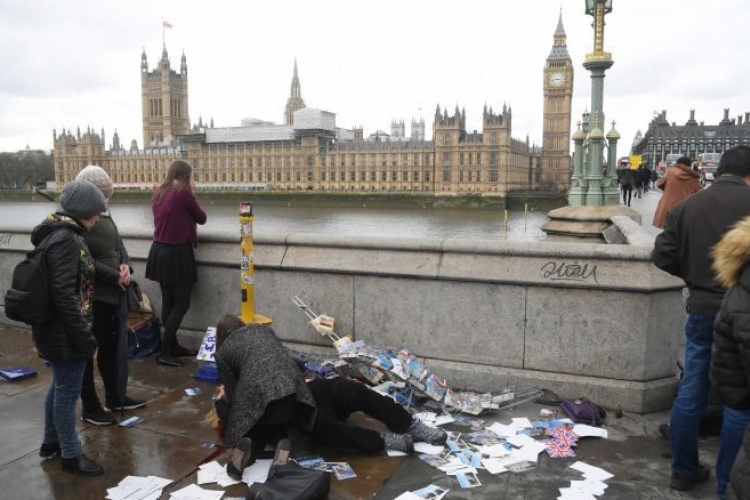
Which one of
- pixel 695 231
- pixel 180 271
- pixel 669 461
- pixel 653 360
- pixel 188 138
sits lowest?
pixel 669 461

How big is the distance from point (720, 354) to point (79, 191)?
3.21 m

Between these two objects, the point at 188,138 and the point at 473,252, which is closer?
the point at 473,252

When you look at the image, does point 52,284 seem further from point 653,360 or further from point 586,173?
point 586,173

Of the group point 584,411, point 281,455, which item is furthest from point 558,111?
point 281,455

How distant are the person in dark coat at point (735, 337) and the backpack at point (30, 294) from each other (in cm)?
308

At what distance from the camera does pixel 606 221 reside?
13320 millimetres

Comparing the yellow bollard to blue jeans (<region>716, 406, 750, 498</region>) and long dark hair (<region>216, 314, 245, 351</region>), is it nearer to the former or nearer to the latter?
long dark hair (<region>216, 314, 245, 351</region>)

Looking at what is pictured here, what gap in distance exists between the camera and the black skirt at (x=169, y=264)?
5254mm

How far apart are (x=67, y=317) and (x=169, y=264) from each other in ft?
6.68

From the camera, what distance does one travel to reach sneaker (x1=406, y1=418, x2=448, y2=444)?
12.1ft

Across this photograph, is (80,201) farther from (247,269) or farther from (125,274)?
(247,269)

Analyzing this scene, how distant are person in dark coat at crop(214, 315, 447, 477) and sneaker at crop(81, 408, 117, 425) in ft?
2.99

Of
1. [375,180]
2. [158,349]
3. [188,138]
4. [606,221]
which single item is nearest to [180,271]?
[158,349]

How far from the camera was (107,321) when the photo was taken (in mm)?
4223
